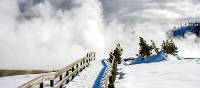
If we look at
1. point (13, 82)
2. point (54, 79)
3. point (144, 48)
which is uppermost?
point (144, 48)

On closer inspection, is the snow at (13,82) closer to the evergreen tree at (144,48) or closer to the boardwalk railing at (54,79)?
the boardwalk railing at (54,79)

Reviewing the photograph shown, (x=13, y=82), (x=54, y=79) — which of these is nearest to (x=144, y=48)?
(x=13, y=82)

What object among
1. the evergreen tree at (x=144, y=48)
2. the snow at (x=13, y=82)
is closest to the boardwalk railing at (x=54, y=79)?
the snow at (x=13, y=82)

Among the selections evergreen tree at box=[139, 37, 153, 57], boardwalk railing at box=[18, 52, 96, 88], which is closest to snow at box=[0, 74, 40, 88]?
boardwalk railing at box=[18, 52, 96, 88]

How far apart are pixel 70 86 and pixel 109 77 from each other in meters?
4.74

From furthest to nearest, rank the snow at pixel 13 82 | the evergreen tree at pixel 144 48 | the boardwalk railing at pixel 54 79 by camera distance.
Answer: the evergreen tree at pixel 144 48, the snow at pixel 13 82, the boardwalk railing at pixel 54 79

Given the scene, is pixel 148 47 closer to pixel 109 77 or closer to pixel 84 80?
pixel 84 80

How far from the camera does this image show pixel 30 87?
9.13 meters

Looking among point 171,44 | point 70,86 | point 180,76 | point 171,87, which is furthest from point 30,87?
point 171,44

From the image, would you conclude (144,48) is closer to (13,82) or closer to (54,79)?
(13,82)

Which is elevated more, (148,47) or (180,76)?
(148,47)

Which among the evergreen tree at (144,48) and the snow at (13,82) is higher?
the evergreen tree at (144,48)

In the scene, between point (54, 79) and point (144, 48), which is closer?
point (54, 79)

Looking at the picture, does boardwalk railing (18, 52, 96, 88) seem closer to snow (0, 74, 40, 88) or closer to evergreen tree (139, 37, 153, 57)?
snow (0, 74, 40, 88)
